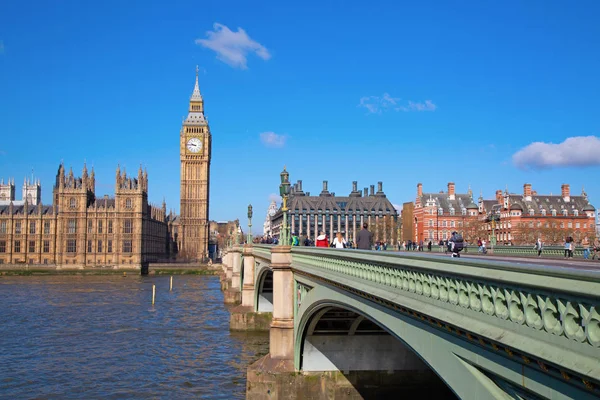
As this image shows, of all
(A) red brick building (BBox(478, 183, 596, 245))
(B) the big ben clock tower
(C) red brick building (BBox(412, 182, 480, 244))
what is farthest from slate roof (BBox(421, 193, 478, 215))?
(B) the big ben clock tower

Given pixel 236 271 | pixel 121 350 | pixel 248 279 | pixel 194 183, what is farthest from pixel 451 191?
pixel 121 350

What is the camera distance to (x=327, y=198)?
506ft

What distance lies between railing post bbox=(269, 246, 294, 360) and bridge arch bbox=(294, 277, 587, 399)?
0.83m

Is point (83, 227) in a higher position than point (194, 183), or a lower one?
lower

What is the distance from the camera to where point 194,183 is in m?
145

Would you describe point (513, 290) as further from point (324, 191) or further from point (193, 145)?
point (324, 191)

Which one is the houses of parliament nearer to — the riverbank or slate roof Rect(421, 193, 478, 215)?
the riverbank

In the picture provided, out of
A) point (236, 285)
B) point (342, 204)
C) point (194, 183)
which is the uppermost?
point (194, 183)

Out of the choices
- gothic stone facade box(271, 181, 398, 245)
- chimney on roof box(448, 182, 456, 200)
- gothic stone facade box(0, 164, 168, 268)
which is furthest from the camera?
gothic stone facade box(271, 181, 398, 245)

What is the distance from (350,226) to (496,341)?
484 ft

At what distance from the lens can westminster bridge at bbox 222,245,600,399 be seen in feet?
18.8

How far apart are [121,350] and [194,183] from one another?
11190cm

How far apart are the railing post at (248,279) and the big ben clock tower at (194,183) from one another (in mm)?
95133

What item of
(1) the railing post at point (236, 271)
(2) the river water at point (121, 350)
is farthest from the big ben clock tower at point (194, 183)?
(2) the river water at point (121, 350)
